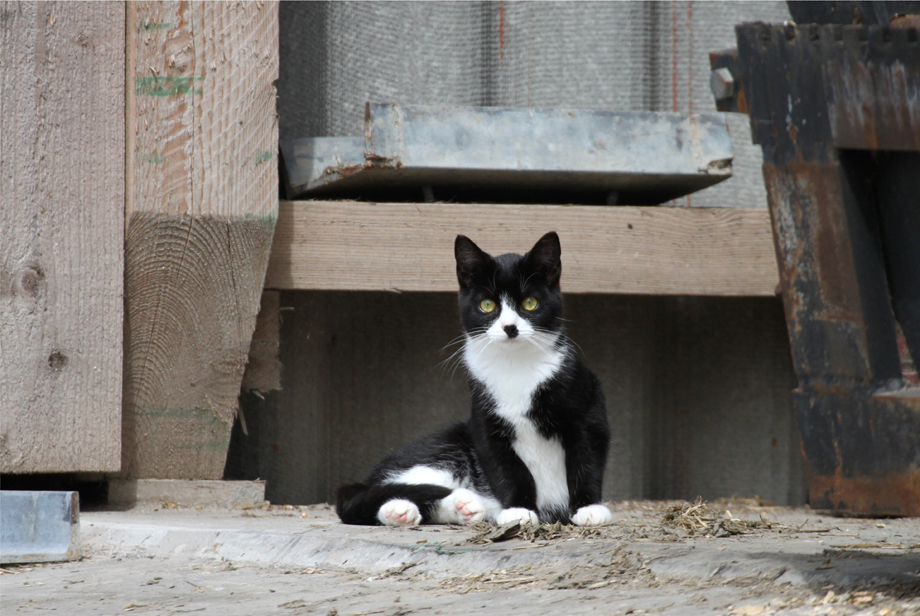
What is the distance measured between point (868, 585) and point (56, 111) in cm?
255

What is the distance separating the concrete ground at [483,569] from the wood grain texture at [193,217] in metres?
0.46

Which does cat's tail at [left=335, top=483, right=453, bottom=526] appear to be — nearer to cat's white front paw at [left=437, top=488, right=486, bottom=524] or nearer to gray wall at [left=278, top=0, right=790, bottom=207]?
cat's white front paw at [left=437, top=488, right=486, bottom=524]

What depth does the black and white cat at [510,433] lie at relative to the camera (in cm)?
249

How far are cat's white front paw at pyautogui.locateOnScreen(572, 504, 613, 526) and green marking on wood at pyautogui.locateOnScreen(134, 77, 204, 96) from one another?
1.76m

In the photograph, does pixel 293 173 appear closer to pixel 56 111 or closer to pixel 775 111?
pixel 56 111

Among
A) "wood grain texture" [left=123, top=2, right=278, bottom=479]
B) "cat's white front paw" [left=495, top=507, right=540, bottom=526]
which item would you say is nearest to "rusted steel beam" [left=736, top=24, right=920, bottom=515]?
"cat's white front paw" [left=495, top=507, right=540, bottom=526]

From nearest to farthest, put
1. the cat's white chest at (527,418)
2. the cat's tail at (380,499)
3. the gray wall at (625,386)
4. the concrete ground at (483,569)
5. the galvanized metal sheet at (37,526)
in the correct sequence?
the concrete ground at (483,569) < the galvanized metal sheet at (37,526) < the cat's tail at (380,499) < the cat's white chest at (527,418) < the gray wall at (625,386)

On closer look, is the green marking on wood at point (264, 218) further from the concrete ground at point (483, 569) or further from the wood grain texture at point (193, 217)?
the concrete ground at point (483, 569)

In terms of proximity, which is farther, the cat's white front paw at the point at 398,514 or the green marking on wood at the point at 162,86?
the green marking on wood at the point at 162,86

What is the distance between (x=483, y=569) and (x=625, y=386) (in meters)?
2.11

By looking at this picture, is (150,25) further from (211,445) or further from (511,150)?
(211,445)

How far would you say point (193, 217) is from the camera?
2.79 m

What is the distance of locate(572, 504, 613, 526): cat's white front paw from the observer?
7.75ft

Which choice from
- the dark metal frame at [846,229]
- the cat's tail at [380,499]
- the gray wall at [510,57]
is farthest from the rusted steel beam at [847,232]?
the gray wall at [510,57]
